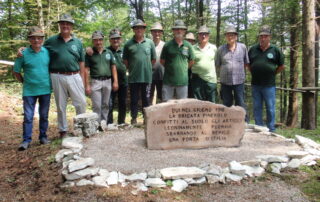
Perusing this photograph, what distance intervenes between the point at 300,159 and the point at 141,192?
2579 millimetres

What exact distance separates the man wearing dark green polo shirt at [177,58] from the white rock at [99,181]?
2.94 meters

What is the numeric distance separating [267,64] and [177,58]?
189 centimetres

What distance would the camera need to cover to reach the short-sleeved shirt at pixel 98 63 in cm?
587

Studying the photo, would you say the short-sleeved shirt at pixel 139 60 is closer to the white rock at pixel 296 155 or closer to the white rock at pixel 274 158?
the white rock at pixel 274 158

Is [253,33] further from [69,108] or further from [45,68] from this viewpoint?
[45,68]

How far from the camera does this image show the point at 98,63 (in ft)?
19.2

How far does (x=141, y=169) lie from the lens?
4020mm

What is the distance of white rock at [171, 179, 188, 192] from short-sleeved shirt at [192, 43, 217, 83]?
10.6 ft

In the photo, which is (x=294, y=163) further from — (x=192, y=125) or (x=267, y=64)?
(x=267, y=64)

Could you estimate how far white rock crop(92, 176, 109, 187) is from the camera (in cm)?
359

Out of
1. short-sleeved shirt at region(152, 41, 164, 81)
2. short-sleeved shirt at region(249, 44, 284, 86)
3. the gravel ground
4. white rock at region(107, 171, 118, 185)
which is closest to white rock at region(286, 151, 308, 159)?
the gravel ground

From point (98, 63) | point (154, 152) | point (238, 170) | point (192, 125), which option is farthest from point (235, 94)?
point (98, 63)

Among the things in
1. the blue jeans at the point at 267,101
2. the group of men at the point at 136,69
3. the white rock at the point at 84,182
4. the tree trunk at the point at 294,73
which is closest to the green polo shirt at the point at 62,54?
the group of men at the point at 136,69

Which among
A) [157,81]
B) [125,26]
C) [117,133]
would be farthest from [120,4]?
[117,133]
